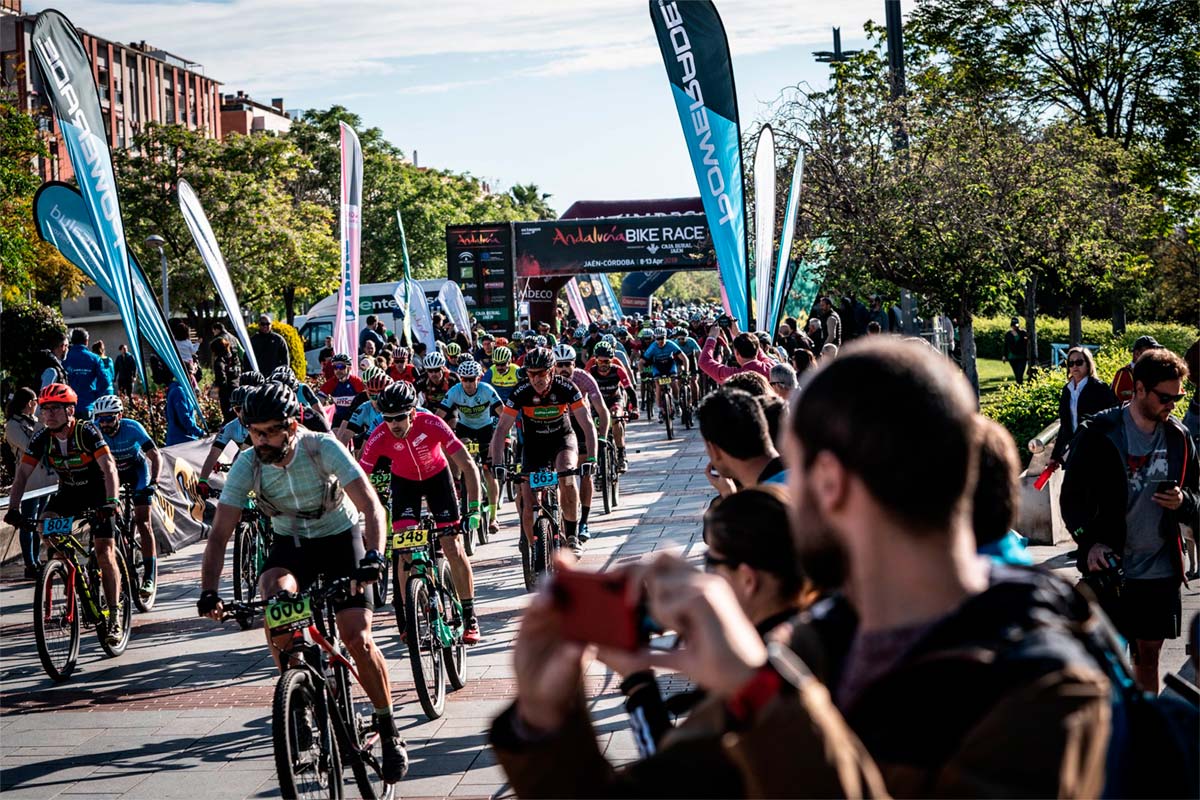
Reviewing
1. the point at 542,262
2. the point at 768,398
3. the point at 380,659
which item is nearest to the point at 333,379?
the point at 380,659

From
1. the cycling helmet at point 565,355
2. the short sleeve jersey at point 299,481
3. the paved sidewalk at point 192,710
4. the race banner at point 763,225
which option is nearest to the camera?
the short sleeve jersey at point 299,481

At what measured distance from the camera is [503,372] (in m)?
16.1

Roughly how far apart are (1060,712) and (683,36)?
45.2ft

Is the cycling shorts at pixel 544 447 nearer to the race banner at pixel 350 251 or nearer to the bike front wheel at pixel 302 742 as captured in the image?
the bike front wheel at pixel 302 742

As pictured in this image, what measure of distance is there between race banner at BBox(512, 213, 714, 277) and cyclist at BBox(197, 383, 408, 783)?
118 ft

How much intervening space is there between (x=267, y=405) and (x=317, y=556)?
2.76 ft

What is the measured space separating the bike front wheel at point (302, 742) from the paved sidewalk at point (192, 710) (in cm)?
71

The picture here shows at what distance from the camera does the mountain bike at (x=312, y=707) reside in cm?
524

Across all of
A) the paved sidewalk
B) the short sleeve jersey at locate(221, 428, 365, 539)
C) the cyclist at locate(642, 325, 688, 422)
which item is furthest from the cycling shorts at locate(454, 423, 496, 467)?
the cyclist at locate(642, 325, 688, 422)

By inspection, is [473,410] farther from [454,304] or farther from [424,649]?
[454,304]

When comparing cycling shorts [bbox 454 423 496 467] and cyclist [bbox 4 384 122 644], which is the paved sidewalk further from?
cycling shorts [bbox 454 423 496 467]

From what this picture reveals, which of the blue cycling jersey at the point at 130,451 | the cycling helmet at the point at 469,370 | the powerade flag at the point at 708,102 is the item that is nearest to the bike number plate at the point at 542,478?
the cycling helmet at the point at 469,370

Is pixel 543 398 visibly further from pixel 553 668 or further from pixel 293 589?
pixel 553 668

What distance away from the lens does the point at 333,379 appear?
1609 cm
